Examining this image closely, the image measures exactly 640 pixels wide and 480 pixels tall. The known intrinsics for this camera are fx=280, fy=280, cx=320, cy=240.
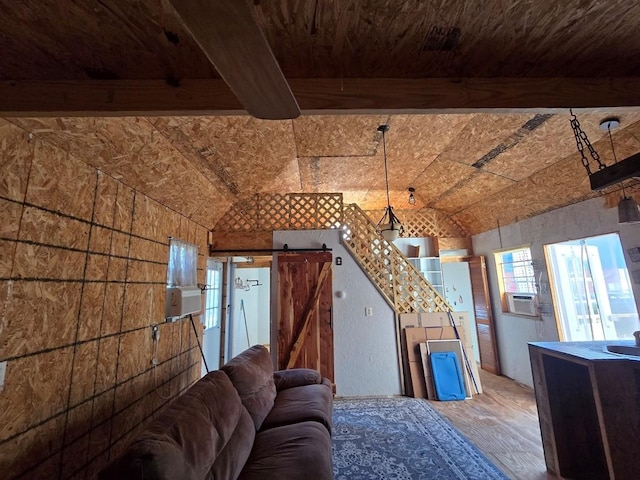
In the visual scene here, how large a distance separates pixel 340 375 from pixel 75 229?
343 cm

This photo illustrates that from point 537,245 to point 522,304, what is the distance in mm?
960

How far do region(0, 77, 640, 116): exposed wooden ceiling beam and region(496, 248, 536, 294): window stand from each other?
340 cm

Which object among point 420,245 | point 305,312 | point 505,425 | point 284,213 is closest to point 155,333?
point 305,312

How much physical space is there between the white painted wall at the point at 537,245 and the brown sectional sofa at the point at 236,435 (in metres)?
3.27

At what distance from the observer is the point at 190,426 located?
58.2 inches

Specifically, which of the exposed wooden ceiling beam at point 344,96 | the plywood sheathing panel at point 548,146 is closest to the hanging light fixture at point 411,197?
the plywood sheathing panel at point 548,146

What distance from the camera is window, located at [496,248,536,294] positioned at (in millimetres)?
4176

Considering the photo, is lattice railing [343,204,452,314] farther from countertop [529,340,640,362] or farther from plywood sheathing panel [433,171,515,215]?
countertop [529,340,640,362]

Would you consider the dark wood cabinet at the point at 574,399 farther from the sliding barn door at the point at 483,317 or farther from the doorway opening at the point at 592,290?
the sliding barn door at the point at 483,317

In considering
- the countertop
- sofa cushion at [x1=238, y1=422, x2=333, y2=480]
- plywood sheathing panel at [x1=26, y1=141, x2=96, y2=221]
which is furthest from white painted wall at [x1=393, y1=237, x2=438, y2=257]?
plywood sheathing panel at [x1=26, y1=141, x2=96, y2=221]

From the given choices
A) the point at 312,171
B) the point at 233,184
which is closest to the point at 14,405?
the point at 233,184

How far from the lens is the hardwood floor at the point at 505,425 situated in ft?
7.61

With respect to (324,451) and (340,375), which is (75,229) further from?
(340,375)

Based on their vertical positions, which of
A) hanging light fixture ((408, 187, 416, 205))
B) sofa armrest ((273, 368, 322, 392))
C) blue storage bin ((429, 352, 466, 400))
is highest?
hanging light fixture ((408, 187, 416, 205))
